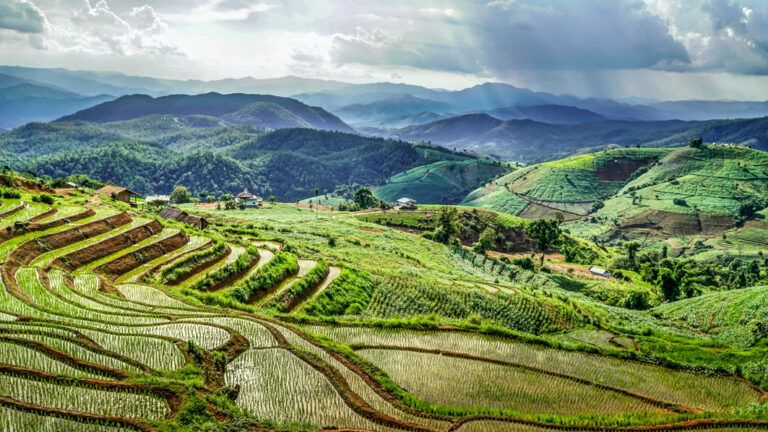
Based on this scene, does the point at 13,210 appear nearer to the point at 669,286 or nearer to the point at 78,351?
the point at 78,351

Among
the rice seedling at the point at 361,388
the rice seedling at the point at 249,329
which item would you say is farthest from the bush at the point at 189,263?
the rice seedling at the point at 361,388

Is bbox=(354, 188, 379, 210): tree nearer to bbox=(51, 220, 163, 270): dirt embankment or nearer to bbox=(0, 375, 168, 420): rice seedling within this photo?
bbox=(51, 220, 163, 270): dirt embankment

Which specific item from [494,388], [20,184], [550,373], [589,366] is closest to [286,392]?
[494,388]

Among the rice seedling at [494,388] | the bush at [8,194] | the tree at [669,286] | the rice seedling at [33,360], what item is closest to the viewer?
the rice seedling at [33,360]

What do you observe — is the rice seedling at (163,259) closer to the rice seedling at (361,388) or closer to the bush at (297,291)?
the bush at (297,291)

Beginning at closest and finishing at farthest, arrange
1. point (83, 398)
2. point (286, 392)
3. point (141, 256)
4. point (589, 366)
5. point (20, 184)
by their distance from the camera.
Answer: point (83, 398), point (286, 392), point (589, 366), point (141, 256), point (20, 184)

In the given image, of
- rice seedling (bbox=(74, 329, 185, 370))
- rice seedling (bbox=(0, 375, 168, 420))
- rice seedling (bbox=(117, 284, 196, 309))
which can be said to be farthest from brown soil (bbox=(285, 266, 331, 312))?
rice seedling (bbox=(0, 375, 168, 420))

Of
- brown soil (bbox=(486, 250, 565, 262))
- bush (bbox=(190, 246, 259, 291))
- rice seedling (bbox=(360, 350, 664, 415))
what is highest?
bush (bbox=(190, 246, 259, 291))
